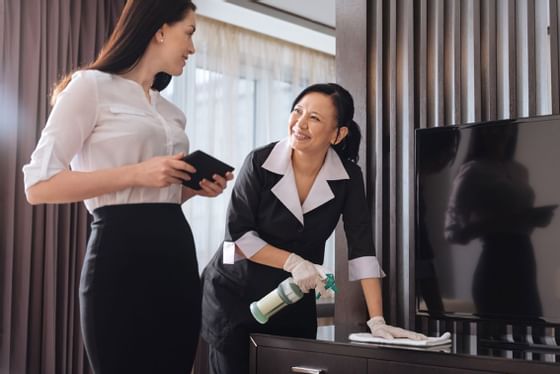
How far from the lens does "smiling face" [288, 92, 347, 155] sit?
7.49ft

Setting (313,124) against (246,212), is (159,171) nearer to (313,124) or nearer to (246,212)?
(246,212)

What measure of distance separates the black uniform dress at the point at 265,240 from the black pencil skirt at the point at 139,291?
66cm

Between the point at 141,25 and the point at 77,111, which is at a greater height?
the point at 141,25

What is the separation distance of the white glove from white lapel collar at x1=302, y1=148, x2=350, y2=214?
24cm

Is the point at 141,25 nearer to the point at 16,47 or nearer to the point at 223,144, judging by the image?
the point at 16,47

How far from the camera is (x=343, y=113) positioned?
2355mm

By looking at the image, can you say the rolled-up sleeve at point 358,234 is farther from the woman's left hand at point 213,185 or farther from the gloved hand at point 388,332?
the woman's left hand at point 213,185

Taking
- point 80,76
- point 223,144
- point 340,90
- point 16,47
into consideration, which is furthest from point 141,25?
point 223,144

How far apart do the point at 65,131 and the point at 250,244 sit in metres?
0.87

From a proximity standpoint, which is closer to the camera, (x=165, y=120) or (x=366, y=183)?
(x=165, y=120)

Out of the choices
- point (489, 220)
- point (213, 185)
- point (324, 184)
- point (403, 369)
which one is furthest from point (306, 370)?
point (213, 185)

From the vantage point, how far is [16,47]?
3.33 meters

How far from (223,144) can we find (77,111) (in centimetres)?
309

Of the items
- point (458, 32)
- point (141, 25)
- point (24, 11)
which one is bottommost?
point (141, 25)
